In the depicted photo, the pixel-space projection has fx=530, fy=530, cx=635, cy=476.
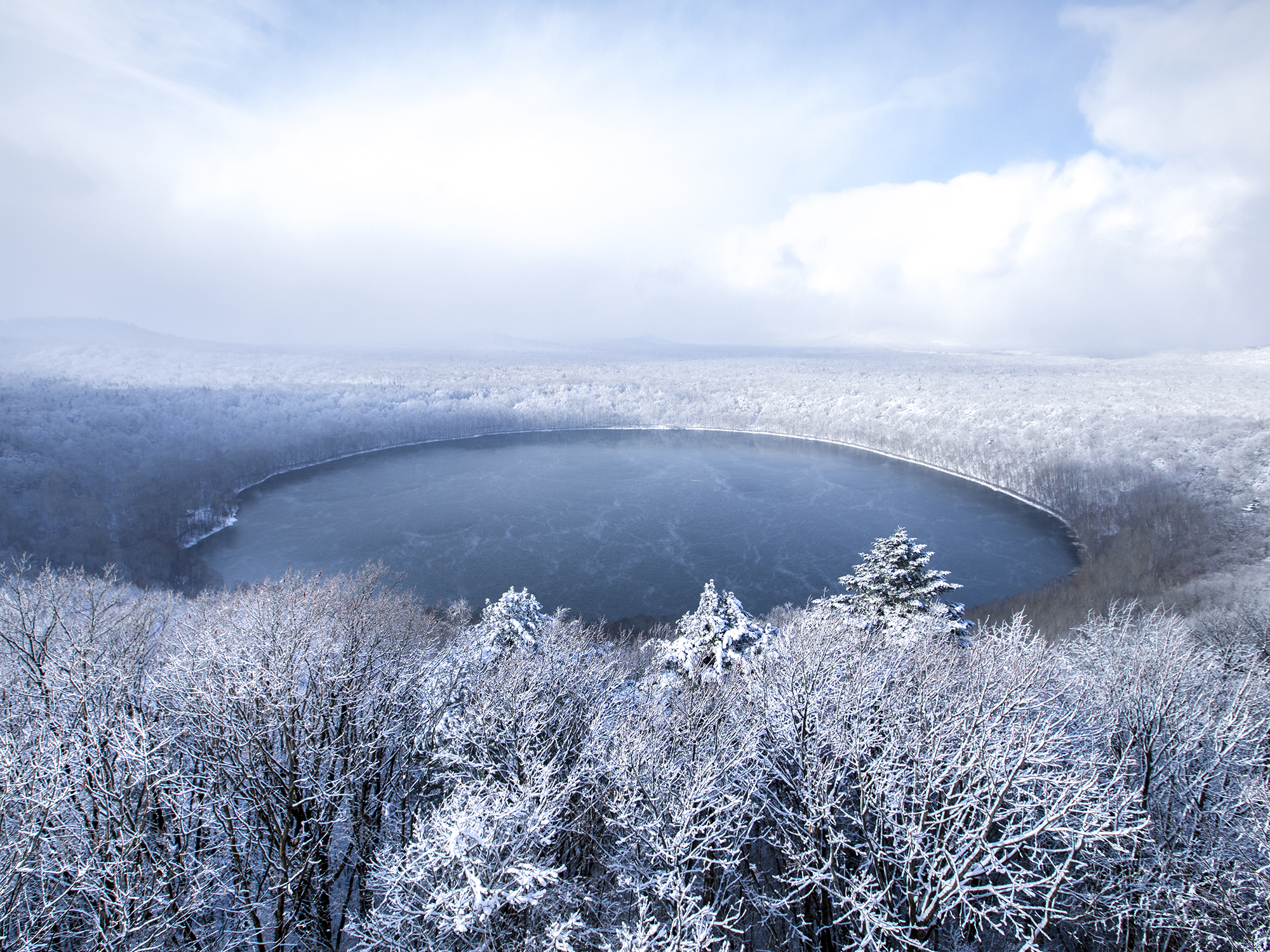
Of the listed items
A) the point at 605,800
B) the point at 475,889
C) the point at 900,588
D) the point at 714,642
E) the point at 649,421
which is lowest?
the point at 714,642

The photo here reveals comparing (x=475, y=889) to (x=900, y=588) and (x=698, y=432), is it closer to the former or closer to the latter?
(x=900, y=588)

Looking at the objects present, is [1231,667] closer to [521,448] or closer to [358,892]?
[358,892]

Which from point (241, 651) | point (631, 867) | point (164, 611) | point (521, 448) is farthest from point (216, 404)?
point (631, 867)

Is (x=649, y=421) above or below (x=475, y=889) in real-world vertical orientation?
above

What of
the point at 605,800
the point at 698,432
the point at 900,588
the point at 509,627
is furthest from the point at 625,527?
the point at 698,432

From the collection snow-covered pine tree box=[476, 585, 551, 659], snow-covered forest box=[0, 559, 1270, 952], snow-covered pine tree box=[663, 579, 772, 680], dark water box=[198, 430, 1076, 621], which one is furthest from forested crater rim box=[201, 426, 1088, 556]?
snow-covered pine tree box=[663, 579, 772, 680]

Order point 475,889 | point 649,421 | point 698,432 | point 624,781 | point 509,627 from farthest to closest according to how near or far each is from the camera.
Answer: point 649,421, point 698,432, point 509,627, point 624,781, point 475,889

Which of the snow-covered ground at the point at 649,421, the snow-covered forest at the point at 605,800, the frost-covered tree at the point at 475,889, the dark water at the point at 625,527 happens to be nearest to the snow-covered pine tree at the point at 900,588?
the snow-covered forest at the point at 605,800

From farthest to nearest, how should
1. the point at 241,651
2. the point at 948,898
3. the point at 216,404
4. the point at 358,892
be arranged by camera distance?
the point at 216,404, the point at 358,892, the point at 241,651, the point at 948,898
